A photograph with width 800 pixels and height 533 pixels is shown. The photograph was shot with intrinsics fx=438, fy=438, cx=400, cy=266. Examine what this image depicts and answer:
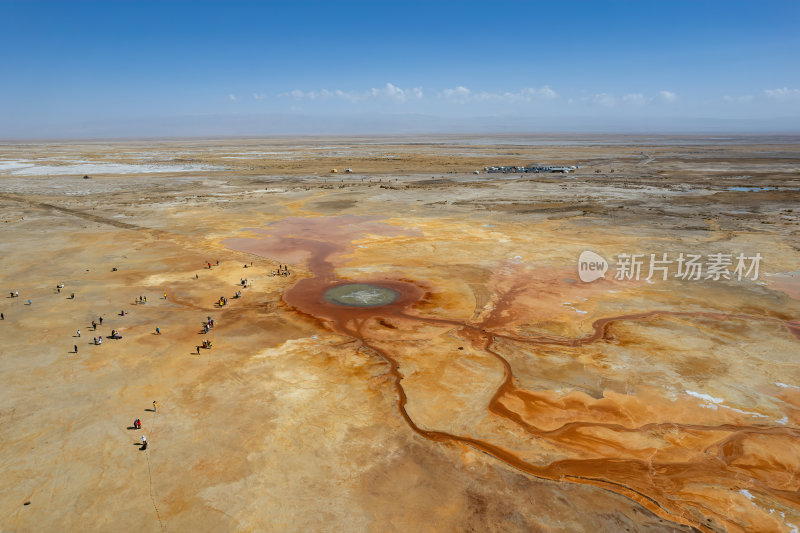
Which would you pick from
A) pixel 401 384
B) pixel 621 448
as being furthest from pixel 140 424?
pixel 621 448

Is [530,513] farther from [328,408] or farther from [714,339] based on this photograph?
[714,339]

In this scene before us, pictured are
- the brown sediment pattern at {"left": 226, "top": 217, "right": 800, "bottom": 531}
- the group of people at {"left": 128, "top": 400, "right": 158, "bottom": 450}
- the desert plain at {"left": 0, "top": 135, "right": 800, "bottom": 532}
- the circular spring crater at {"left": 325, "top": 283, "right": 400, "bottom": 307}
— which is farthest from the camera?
the circular spring crater at {"left": 325, "top": 283, "right": 400, "bottom": 307}

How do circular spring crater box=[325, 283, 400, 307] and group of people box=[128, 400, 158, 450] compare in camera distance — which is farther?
circular spring crater box=[325, 283, 400, 307]

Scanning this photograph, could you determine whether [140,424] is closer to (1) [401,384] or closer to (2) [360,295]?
(1) [401,384]

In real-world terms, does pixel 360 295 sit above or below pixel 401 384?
above

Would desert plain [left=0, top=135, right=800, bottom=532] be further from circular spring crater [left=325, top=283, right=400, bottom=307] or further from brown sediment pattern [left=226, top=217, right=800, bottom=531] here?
circular spring crater [left=325, top=283, right=400, bottom=307]

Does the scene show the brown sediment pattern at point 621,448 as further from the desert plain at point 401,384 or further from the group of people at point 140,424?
the group of people at point 140,424

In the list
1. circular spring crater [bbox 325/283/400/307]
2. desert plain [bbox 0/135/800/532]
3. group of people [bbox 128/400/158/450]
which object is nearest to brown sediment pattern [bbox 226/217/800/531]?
desert plain [bbox 0/135/800/532]

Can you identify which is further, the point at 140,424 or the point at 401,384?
the point at 401,384
